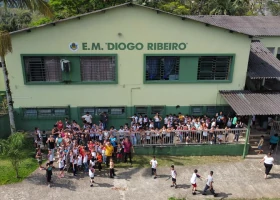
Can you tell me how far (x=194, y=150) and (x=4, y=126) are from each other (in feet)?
39.2

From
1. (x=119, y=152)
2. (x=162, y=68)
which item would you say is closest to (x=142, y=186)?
(x=119, y=152)

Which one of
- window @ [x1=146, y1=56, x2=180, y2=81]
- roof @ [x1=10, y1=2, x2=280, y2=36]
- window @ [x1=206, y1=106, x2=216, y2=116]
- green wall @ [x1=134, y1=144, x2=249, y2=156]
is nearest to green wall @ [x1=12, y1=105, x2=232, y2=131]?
window @ [x1=206, y1=106, x2=216, y2=116]

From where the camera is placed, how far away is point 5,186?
1288 cm

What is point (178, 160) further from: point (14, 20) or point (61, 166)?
point (14, 20)

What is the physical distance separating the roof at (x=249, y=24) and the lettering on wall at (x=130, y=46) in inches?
341

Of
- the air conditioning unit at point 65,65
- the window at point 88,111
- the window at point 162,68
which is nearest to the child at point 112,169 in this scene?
the window at point 88,111

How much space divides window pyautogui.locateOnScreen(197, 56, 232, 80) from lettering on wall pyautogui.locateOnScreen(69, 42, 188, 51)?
176 centimetres

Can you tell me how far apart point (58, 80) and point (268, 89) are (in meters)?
14.0

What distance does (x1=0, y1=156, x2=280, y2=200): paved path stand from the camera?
1260 cm

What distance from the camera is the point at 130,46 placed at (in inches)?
669

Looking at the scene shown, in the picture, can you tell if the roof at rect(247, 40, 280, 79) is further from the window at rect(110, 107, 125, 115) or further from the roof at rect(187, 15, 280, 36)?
the window at rect(110, 107, 125, 115)

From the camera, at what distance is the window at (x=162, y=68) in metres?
17.6

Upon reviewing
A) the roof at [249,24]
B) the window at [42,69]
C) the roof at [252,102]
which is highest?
the roof at [249,24]

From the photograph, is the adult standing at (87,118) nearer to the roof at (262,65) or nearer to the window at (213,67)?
the window at (213,67)
